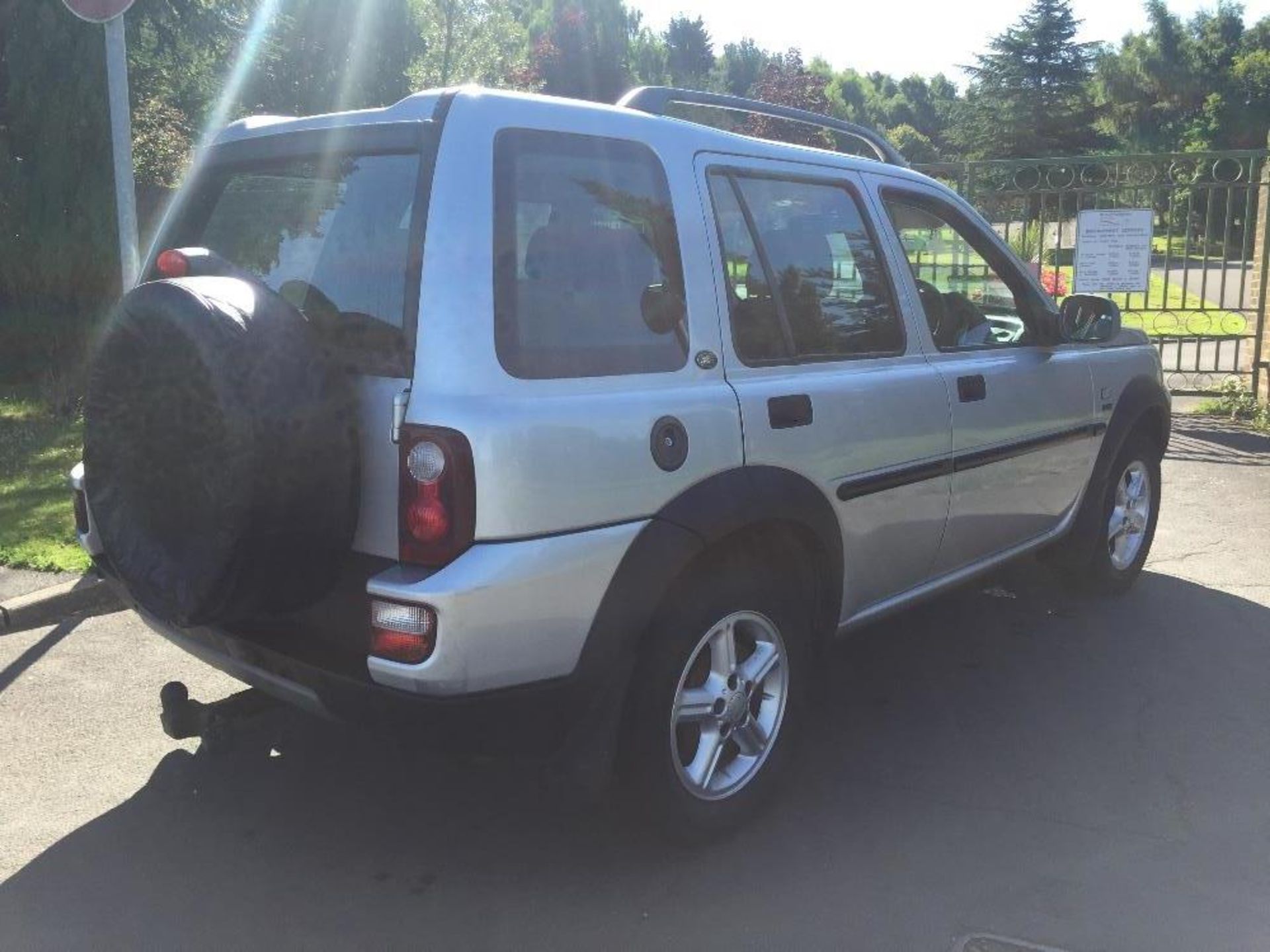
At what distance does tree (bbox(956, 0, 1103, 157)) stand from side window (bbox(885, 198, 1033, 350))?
70.0m

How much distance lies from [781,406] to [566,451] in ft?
2.67

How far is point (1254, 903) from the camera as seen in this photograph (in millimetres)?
2926

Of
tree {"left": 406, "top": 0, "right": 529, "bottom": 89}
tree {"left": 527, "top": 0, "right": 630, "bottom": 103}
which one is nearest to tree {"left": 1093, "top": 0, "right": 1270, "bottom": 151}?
tree {"left": 527, "top": 0, "right": 630, "bottom": 103}

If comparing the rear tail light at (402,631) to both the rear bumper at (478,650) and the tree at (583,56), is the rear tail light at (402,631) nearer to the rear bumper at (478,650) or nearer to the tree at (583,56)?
the rear bumper at (478,650)

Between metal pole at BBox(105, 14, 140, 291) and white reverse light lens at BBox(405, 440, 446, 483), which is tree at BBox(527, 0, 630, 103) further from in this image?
white reverse light lens at BBox(405, 440, 446, 483)

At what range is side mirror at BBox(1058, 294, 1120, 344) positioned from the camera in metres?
4.57

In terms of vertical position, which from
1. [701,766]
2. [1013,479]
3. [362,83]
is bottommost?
[701,766]

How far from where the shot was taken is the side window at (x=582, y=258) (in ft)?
8.76

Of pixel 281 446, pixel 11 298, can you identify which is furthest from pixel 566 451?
pixel 11 298

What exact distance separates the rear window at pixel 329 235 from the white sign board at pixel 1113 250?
7979 millimetres

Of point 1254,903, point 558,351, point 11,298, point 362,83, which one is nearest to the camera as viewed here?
point 558,351

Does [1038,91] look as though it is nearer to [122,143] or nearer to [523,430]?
[122,143]

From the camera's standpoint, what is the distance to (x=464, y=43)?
3653 centimetres

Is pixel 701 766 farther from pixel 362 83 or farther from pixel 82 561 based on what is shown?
pixel 362 83
